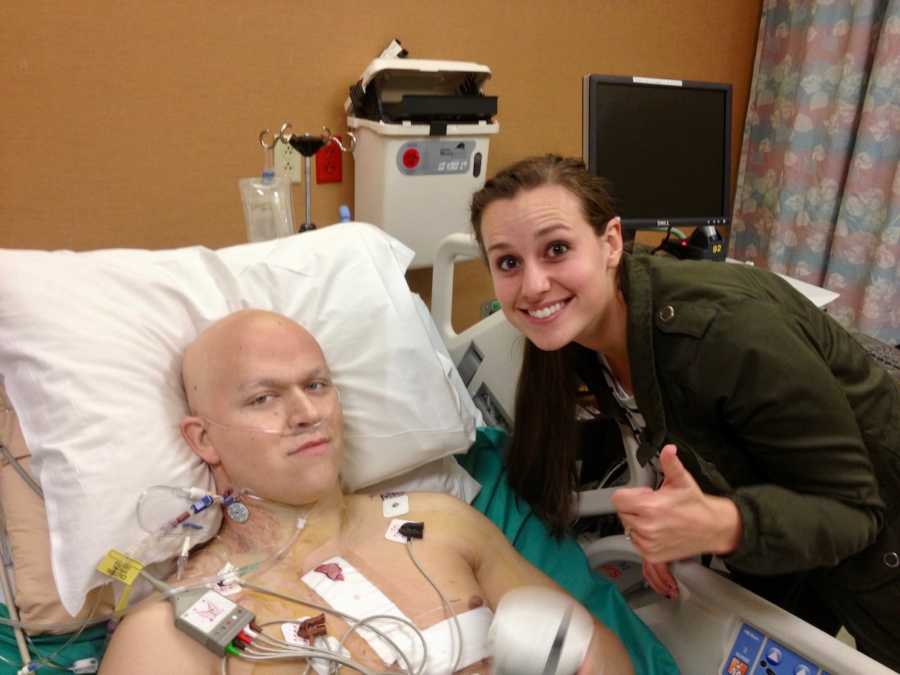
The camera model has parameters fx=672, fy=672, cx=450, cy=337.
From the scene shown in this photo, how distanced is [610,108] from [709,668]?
1.47m

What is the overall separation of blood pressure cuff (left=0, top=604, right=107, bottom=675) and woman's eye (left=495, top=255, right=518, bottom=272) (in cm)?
94

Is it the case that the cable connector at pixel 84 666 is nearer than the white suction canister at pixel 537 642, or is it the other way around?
the white suction canister at pixel 537 642

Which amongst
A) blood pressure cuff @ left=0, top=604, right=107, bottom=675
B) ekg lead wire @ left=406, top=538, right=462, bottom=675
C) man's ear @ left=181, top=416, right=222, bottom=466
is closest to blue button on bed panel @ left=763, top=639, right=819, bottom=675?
ekg lead wire @ left=406, top=538, right=462, bottom=675

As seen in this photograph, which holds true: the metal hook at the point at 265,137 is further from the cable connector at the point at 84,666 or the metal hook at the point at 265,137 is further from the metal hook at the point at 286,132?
the cable connector at the point at 84,666

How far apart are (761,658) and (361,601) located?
65 cm

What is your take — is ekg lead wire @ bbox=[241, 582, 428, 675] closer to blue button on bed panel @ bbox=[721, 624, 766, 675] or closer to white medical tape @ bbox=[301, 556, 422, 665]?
white medical tape @ bbox=[301, 556, 422, 665]

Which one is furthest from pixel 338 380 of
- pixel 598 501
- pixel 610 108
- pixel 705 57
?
pixel 705 57

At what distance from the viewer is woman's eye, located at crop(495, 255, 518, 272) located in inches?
46.7

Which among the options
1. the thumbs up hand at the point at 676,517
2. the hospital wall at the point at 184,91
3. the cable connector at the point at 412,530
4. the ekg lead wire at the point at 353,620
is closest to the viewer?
the thumbs up hand at the point at 676,517

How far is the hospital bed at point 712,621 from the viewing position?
997 mm

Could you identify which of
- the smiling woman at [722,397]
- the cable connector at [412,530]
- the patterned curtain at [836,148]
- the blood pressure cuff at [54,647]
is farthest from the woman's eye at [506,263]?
the patterned curtain at [836,148]

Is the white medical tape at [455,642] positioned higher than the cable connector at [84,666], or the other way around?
the white medical tape at [455,642]

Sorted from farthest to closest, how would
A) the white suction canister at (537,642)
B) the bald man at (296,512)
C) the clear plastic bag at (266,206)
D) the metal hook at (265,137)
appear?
the metal hook at (265,137), the clear plastic bag at (266,206), the bald man at (296,512), the white suction canister at (537,642)

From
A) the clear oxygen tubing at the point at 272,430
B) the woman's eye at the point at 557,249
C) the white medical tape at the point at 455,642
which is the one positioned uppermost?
the woman's eye at the point at 557,249
